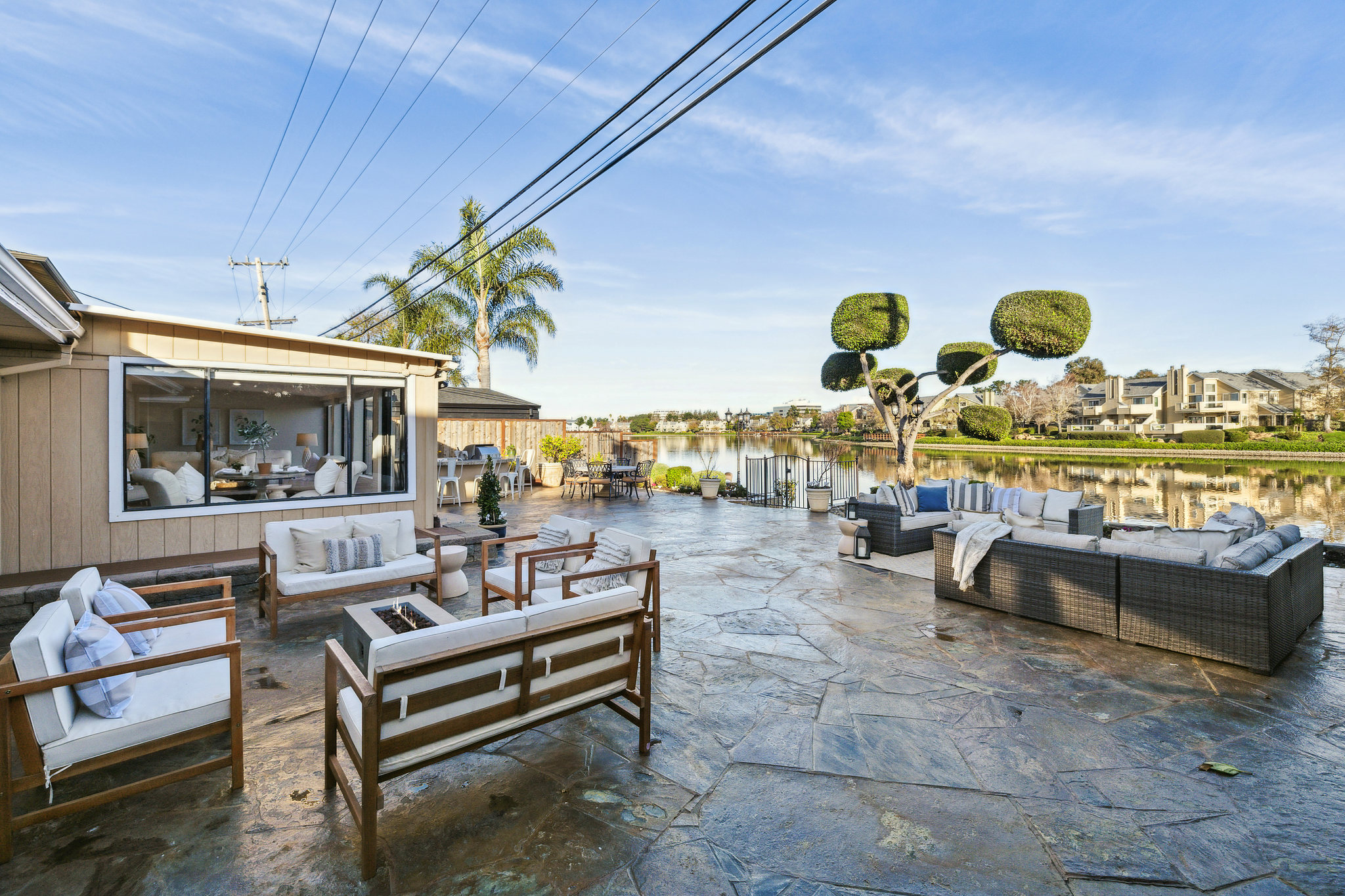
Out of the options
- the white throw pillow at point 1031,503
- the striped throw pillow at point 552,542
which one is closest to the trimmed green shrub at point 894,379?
the white throw pillow at point 1031,503

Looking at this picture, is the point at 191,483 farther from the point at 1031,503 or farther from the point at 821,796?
the point at 1031,503

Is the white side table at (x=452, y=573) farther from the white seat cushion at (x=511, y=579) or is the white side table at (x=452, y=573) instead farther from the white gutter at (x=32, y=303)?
the white gutter at (x=32, y=303)

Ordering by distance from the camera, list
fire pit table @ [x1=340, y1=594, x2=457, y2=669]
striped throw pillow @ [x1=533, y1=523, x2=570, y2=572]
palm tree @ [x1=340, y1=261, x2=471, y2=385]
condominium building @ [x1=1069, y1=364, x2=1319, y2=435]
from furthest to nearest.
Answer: condominium building @ [x1=1069, y1=364, x2=1319, y2=435]
palm tree @ [x1=340, y1=261, x2=471, y2=385]
striped throw pillow @ [x1=533, y1=523, x2=570, y2=572]
fire pit table @ [x1=340, y1=594, x2=457, y2=669]

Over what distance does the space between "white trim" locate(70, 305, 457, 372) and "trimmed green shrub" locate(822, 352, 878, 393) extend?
1263 centimetres

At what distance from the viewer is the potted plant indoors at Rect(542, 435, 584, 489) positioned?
1515 centimetres

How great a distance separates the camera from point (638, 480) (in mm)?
13047

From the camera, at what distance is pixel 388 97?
7.90 meters

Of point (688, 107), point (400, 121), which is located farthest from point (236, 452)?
point (688, 107)

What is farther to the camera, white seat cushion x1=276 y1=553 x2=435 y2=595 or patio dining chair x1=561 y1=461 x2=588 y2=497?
patio dining chair x1=561 y1=461 x2=588 y2=497

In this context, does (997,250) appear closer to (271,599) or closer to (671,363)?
(671,363)

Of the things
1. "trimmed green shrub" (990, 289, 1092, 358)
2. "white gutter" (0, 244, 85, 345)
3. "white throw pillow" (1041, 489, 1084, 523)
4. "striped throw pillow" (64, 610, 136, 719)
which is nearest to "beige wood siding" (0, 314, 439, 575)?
"white gutter" (0, 244, 85, 345)

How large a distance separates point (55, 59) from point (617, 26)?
7500 millimetres

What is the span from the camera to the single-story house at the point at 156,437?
4.91 meters

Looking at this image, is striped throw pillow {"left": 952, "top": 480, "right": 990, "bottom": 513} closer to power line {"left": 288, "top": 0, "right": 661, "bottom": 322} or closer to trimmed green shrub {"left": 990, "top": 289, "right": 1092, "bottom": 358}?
power line {"left": 288, "top": 0, "right": 661, "bottom": 322}
